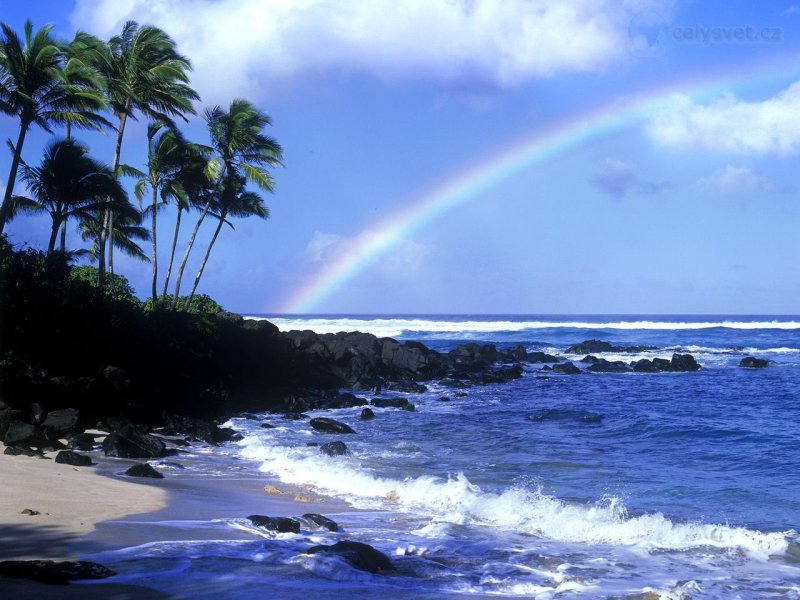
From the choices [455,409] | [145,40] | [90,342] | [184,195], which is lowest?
[455,409]

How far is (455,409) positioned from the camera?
2370 cm

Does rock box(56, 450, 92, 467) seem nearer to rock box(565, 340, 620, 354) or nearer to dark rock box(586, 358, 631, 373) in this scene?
dark rock box(586, 358, 631, 373)

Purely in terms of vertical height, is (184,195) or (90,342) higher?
(184,195)

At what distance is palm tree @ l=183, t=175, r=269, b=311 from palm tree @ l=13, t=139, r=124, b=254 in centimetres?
924

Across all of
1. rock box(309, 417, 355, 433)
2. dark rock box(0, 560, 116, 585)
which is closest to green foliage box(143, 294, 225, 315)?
rock box(309, 417, 355, 433)

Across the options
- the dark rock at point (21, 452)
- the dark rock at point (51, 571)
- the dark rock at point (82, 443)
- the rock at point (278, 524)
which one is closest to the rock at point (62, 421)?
the dark rock at point (82, 443)

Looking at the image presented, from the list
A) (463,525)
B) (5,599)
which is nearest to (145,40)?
(463,525)

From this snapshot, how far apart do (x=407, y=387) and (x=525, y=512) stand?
1983 centimetres

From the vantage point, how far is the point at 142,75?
2523 centimetres

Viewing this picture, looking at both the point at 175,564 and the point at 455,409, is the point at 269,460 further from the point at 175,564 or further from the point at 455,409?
the point at 455,409

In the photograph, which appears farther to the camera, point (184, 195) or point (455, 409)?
point (184, 195)

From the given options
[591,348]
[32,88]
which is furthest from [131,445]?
[591,348]

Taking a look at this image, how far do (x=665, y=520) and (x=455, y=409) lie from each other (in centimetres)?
1419

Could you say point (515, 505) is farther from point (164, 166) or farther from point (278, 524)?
point (164, 166)
